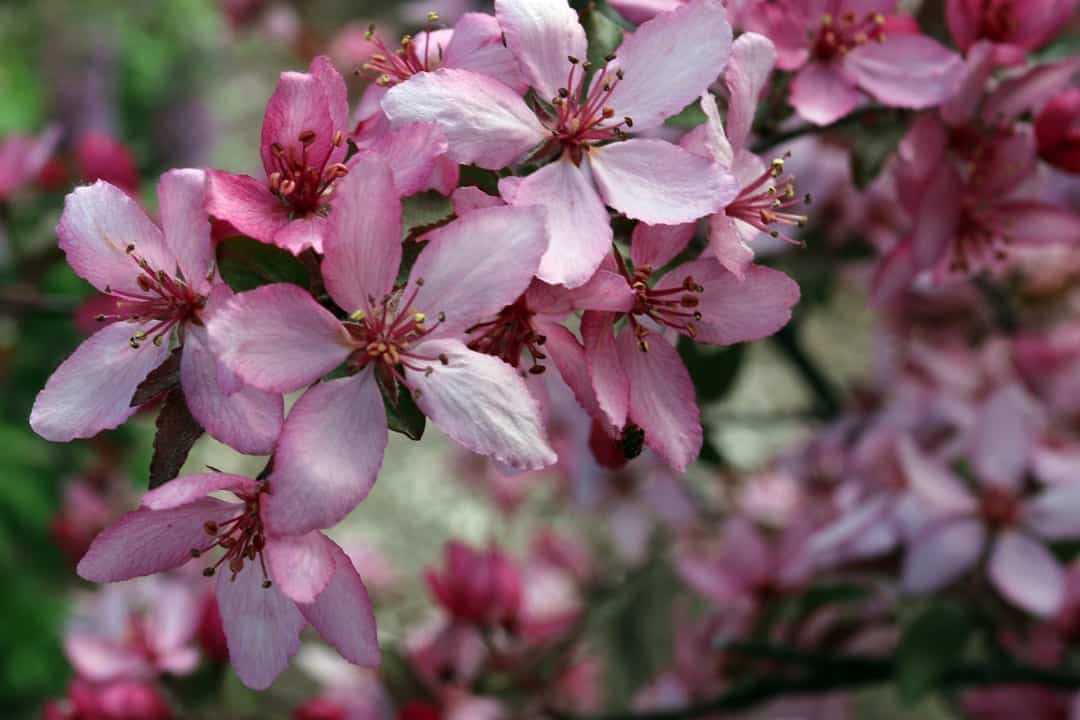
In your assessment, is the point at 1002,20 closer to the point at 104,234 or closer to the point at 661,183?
the point at 661,183

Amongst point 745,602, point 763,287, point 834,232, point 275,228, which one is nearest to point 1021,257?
point 834,232

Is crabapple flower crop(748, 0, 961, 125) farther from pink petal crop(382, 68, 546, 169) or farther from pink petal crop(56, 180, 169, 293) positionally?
pink petal crop(56, 180, 169, 293)

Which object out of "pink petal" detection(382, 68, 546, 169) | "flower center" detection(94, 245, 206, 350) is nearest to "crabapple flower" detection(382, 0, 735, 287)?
"pink petal" detection(382, 68, 546, 169)

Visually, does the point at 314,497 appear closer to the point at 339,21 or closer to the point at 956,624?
the point at 956,624

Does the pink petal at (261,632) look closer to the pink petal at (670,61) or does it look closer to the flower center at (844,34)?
the pink petal at (670,61)

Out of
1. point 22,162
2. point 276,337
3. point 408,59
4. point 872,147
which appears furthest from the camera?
point 22,162

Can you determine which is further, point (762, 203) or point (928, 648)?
point (928, 648)

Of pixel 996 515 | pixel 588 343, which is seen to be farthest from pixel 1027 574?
pixel 588 343

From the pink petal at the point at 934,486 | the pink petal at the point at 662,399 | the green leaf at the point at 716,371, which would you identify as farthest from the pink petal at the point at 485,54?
the pink petal at the point at 934,486
